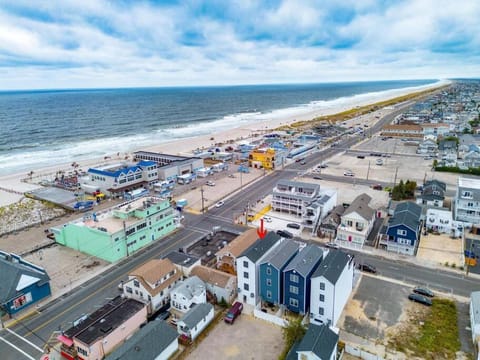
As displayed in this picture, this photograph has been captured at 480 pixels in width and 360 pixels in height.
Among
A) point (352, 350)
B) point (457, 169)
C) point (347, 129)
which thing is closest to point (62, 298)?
point (352, 350)

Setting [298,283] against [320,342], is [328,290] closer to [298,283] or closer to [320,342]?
[298,283]

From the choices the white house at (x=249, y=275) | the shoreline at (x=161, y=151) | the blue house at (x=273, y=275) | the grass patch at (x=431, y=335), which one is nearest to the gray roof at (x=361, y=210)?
the grass patch at (x=431, y=335)

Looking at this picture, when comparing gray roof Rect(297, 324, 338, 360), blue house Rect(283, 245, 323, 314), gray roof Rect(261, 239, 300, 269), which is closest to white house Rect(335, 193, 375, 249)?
gray roof Rect(261, 239, 300, 269)

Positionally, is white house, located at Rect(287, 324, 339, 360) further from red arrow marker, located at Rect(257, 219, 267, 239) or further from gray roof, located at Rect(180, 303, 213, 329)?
red arrow marker, located at Rect(257, 219, 267, 239)

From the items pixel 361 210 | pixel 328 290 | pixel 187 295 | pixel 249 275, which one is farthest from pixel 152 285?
pixel 361 210

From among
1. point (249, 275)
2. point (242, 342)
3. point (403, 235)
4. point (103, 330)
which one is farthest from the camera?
point (403, 235)

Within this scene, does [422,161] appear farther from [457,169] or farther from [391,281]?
[391,281]

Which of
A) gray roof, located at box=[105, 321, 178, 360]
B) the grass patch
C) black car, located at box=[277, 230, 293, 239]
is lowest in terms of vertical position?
the grass patch
